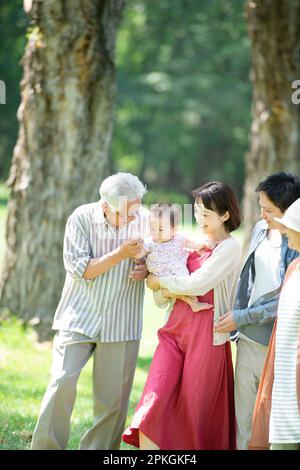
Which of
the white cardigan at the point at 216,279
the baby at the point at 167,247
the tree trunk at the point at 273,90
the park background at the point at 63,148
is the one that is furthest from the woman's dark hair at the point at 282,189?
the tree trunk at the point at 273,90

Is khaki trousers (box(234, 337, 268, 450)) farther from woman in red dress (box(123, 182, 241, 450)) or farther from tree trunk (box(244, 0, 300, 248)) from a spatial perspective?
tree trunk (box(244, 0, 300, 248))

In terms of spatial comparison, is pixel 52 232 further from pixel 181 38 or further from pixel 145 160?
pixel 145 160

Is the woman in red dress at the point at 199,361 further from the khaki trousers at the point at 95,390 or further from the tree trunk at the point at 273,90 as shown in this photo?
the tree trunk at the point at 273,90

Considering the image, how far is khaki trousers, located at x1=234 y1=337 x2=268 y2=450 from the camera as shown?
4.82m

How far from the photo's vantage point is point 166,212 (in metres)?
4.83

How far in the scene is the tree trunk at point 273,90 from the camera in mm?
10555

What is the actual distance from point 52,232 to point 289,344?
4758 millimetres

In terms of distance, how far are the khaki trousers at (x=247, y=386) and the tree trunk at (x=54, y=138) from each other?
4071 millimetres

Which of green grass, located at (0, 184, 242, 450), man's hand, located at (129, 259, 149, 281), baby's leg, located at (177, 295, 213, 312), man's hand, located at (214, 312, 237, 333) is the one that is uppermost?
man's hand, located at (129, 259, 149, 281)

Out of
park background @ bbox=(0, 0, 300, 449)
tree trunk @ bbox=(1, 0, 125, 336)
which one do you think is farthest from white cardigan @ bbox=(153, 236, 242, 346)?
tree trunk @ bbox=(1, 0, 125, 336)

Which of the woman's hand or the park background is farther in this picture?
the park background

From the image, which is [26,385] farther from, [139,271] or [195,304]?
[195,304]

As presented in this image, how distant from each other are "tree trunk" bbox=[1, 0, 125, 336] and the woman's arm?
12.9 feet
